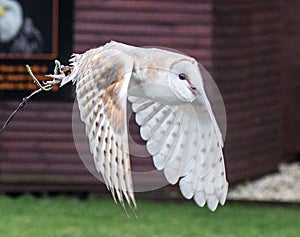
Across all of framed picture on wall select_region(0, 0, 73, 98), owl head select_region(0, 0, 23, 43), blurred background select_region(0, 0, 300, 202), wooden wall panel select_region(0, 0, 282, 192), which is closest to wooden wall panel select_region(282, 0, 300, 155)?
blurred background select_region(0, 0, 300, 202)

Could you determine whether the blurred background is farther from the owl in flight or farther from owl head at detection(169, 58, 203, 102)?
owl head at detection(169, 58, 203, 102)

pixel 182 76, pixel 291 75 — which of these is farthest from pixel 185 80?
pixel 291 75

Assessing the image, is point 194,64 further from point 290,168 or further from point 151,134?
point 290,168

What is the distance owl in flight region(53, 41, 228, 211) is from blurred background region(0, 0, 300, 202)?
5.79 meters

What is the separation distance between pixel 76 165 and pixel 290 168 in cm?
299

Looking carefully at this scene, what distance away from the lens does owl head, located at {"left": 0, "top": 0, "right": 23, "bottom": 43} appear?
8914 mm

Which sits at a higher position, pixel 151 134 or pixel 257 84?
pixel 151 134

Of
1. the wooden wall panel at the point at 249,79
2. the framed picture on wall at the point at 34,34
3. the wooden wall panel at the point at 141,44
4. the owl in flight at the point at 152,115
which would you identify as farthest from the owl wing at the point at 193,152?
the wooden wall panel at the point at 249,79

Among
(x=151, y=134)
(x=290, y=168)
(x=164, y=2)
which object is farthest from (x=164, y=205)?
(x=151, y=134)

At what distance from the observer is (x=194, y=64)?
268 centimetres

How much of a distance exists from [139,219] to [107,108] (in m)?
6.01

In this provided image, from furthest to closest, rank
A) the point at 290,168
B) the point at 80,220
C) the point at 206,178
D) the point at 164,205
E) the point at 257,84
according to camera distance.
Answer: the point at 290,168
the point at 257,84
the point at 164,205
the point at 80,220
the point at 206,178

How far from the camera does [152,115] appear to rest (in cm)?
291

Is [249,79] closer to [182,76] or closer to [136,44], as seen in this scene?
[136,44]
